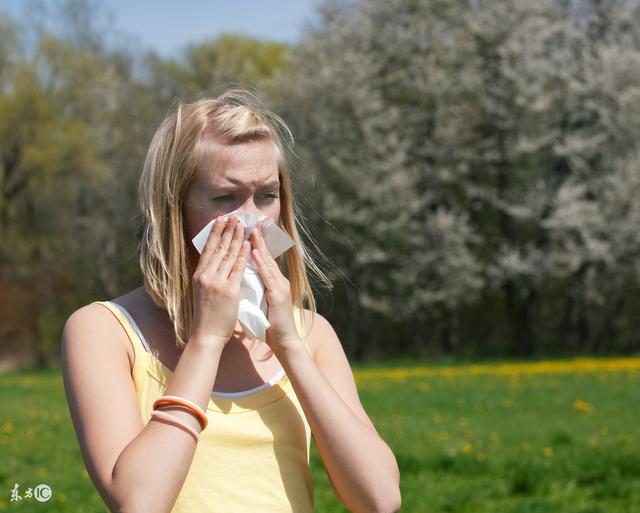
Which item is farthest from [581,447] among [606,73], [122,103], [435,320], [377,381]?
[122,103]

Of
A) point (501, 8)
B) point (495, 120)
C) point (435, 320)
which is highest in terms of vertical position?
point (501, 8)

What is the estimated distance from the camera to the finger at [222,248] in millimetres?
1906

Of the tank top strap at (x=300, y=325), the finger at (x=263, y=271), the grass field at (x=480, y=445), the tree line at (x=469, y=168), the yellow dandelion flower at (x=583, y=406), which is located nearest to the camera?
the finger at (x=263, y=271)

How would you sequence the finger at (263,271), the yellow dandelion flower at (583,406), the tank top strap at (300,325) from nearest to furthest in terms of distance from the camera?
the finger at (263,271) < the tank top strap at (300,325) < the yellow dandelion flower at (583,406)

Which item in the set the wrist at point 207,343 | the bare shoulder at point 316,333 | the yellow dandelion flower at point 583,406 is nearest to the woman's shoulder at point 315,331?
the bare shoulder at point 316,333

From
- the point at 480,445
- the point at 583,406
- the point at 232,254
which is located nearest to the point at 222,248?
the point at 232,254

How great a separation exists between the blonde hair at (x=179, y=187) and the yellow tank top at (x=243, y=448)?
0.10 m

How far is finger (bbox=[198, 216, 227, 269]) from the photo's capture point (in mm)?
1916

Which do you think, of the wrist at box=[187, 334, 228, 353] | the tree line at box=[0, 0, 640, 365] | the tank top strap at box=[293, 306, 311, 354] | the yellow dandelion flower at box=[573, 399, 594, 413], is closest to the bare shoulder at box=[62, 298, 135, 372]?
the wrist at box=[187, 334, 228, 353]

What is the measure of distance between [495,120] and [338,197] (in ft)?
15.0

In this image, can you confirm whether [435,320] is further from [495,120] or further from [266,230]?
[266,230]

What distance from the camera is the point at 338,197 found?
27.3 m

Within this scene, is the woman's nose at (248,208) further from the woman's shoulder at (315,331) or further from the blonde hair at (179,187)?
the woman's shoulder at (315,331)

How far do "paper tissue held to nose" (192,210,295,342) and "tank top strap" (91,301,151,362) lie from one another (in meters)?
0.19
